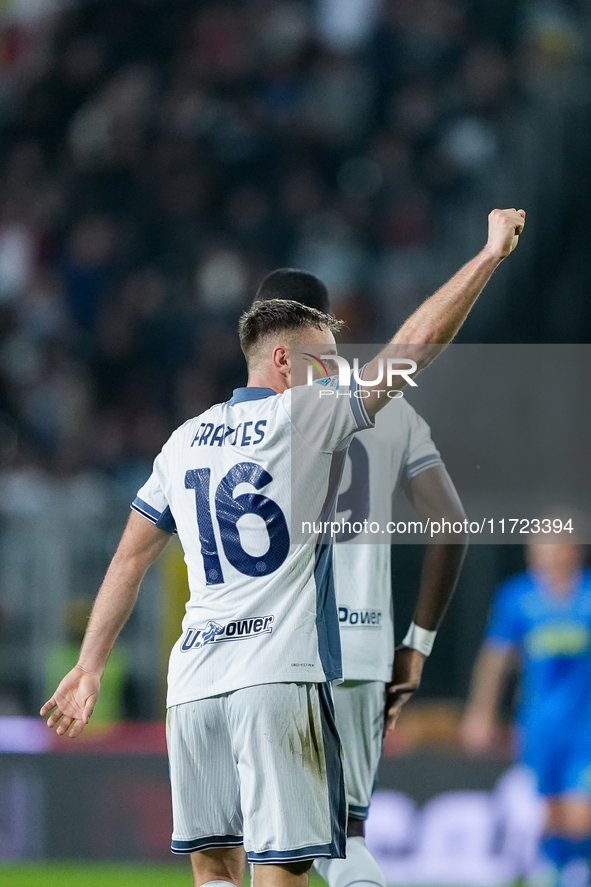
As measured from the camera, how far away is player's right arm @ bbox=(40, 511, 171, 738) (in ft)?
10.9

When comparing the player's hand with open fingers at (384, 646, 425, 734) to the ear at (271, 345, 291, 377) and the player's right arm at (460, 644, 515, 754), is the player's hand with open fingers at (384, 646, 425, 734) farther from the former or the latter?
the player's right arm at (460, 644, 515, 754)

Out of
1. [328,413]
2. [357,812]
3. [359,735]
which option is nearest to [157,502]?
[328,413]

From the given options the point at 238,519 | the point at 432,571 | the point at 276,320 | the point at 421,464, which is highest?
the point at 276,320

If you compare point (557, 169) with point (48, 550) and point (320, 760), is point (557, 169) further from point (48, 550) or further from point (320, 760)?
point (320, 760)

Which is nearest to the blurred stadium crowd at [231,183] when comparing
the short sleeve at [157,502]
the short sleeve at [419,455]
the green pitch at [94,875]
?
the green pitch at [94,875]

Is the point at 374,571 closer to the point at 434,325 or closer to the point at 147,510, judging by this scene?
the point at 147,510

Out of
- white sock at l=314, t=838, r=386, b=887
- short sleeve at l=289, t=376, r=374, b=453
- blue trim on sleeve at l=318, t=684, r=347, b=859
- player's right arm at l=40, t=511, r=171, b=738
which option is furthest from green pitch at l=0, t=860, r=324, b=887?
short sleeve at l=289, t=376, r=374, b=453

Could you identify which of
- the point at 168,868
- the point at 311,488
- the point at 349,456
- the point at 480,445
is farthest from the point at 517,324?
the point at 311,488

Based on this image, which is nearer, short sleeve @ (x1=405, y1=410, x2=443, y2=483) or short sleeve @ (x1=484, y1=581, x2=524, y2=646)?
short sleeve @ (x1=405, y1=410, x2=443, y2=483)

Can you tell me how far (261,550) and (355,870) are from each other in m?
1.09

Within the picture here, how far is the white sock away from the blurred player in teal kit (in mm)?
3105

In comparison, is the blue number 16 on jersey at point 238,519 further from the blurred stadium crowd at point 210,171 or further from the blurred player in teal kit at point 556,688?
the blurred stadium crowd at point 210,171

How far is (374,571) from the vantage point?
153 inches

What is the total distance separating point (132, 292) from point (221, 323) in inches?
41.7
